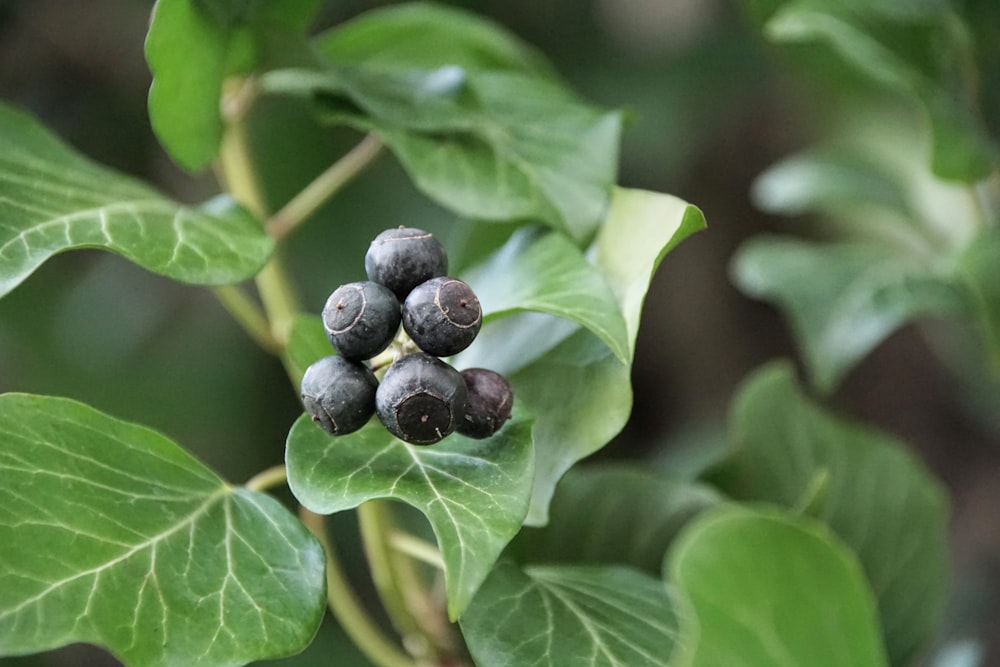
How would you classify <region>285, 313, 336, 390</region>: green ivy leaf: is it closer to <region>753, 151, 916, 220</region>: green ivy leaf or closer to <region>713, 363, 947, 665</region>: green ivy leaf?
<region>713, 363, 947, 665</region>: green ivy leaf

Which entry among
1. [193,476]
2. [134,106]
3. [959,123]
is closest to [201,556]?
[193,476]

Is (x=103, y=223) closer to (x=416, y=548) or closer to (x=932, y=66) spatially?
(x=416, y=548)

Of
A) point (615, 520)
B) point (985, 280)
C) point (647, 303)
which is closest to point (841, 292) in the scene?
point (985, 280)

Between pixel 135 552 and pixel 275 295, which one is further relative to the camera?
pixel 275 295

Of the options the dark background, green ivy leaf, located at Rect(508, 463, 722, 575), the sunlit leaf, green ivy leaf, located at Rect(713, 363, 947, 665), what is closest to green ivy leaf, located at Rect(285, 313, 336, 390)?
the sunlit leaf

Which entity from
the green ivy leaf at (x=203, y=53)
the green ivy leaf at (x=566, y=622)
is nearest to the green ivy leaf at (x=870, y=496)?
the green ivy leaf at (x=566, y=622)

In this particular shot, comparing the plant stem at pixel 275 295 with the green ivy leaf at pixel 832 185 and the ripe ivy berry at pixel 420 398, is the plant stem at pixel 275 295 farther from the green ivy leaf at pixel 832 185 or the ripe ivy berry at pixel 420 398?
the green ivy leaf at pixel 832 185
